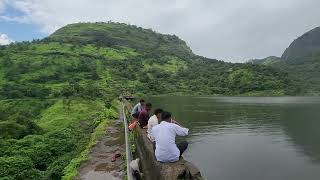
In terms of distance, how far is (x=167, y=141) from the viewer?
12594 millimetres

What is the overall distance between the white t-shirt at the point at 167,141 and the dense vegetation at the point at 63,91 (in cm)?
777

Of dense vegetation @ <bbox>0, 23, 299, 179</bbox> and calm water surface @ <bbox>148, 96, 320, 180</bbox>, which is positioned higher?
dense vegetation @ <bbox>0, 23, 299, 179</bbox>

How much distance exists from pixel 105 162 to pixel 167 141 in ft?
29.4

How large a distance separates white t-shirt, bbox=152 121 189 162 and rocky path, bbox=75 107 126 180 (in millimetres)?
5409

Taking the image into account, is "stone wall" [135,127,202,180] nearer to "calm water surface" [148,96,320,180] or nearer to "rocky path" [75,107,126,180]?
A: "rocky path" [75,107,126,180]

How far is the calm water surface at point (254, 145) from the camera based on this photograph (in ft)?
121

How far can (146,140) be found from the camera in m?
17.1

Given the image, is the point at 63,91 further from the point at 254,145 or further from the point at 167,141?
the point at 167,141

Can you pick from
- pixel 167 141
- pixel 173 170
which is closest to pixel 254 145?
pixel 167 141

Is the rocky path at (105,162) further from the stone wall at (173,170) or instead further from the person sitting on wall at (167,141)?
the person sitting on wall at (167,141)

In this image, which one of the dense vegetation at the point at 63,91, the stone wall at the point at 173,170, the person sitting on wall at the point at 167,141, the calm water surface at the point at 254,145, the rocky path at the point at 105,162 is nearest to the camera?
the stone wall at the point at 173,170

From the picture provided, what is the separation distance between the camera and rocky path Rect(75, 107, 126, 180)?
18172mm

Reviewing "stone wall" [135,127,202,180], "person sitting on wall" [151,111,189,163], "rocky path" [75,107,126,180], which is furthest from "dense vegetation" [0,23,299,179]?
"person sitting on wall" [151,111,189,163]

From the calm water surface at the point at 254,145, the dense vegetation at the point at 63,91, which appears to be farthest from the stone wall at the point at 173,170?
the calm water surface at the point at 254,145
